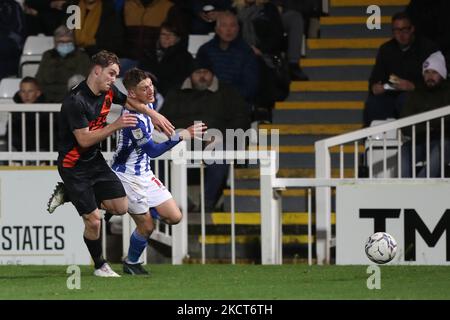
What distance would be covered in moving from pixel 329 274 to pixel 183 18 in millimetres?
6588

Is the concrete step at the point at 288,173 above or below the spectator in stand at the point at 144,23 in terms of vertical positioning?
below

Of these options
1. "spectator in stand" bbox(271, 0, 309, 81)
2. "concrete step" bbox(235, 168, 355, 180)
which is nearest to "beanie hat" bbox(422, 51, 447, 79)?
"concrete step" bbox(235, 168, 355, 180)

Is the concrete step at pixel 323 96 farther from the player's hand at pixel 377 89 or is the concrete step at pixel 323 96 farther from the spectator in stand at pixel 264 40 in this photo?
the player's hand at pixel 377 89

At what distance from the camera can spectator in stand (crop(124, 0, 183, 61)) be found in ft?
65.2

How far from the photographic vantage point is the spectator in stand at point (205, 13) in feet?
66.5

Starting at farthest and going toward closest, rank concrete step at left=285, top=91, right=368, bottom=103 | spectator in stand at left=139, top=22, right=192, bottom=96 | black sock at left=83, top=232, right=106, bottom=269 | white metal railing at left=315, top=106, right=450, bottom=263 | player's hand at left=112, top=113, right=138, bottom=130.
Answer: concrete step at left=285, top=91, right=368, bottom=103 → spectator in stand at left=139, top=22, right=192, bottom=96 → white metal railing at left=315, top=106, right=450, bottom=263 → black sock at left=83, top=232, right=106, bottom=269 → player's hand at left=112, top=113, right=138, bottom=130

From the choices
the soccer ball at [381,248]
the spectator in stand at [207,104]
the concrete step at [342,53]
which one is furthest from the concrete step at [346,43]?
the soccer ball at [381,248]

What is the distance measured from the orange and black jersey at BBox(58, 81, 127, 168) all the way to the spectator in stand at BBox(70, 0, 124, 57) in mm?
6119

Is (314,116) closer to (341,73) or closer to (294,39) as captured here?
(341,73)

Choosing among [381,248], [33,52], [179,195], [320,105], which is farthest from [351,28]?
[381,248]

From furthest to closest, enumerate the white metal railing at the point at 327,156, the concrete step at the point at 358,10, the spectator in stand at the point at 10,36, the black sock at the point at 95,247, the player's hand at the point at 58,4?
the player's hand at the point at 58,4 → the spectator in stand at the point at 10,36 → the concrete step at the point at 358,10 → the white metal railing at the point at 327,156 → the black sock at the point at 95,247

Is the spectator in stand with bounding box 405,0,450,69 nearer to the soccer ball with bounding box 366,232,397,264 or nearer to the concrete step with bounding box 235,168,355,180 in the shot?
the concrete step with bounding box 235,168,355,180

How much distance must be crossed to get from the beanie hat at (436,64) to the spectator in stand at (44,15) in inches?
221
